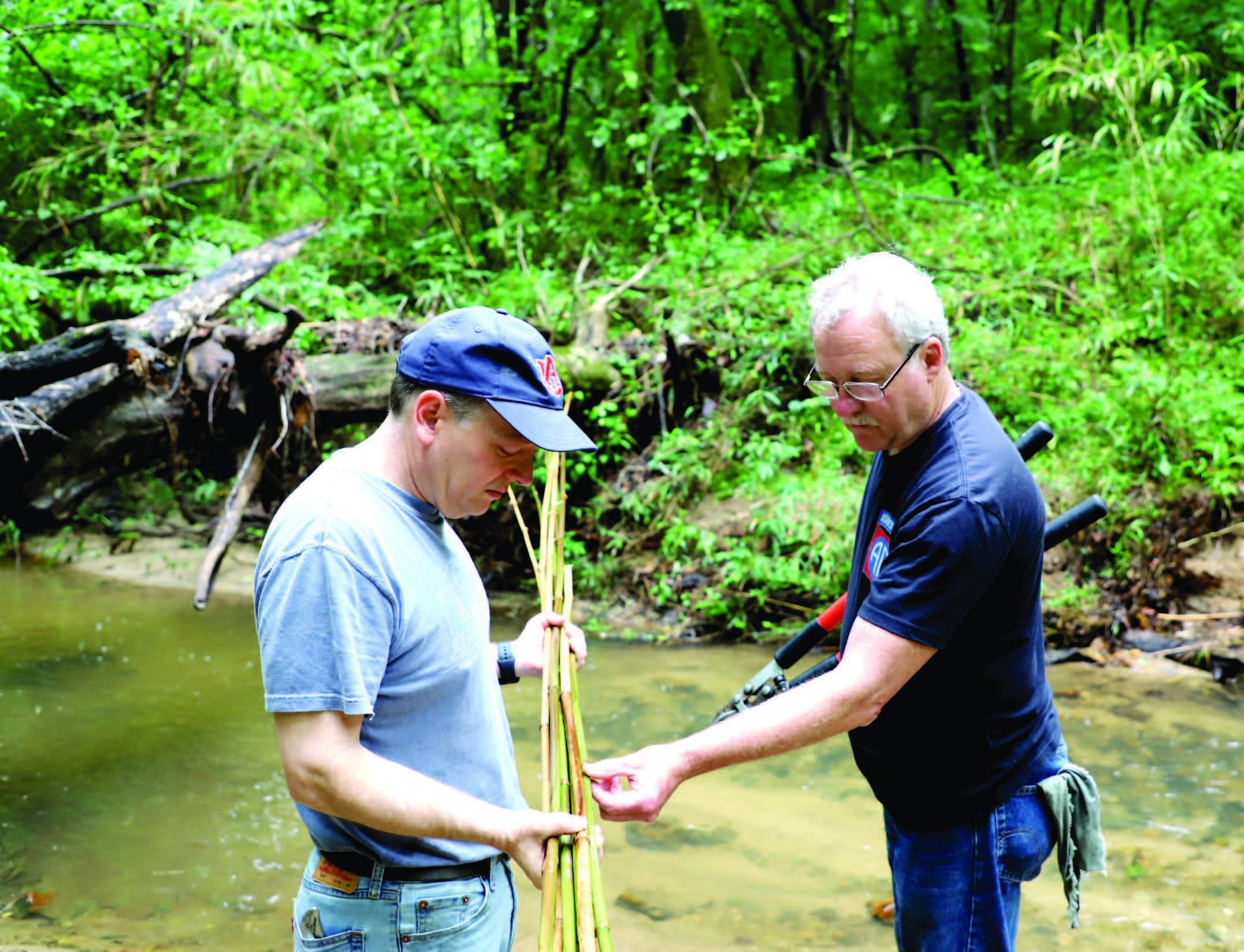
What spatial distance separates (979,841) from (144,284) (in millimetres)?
5338

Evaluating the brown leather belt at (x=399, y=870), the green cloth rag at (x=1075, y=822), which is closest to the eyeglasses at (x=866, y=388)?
the green cloth rag at (x=1075, y=822)

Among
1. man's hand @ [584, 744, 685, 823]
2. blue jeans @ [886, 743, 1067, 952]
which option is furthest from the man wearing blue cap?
blue jeans @ [886, 743, 1067, 952]

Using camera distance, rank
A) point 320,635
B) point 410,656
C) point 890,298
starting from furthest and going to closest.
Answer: point 890,298 < point 410,656 < point 320,635

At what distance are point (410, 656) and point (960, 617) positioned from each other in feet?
2.97

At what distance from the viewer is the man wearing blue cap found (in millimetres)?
1186

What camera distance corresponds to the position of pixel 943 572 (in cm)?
154

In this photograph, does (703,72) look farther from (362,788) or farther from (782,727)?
(362,788)

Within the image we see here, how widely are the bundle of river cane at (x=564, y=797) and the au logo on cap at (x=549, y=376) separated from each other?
2.23ft

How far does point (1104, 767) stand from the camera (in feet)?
12.7

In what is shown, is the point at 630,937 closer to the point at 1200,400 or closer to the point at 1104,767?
the point at 1104,767

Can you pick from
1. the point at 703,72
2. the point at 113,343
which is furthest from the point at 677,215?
the point at 113,343

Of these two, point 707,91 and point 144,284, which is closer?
point 144,284

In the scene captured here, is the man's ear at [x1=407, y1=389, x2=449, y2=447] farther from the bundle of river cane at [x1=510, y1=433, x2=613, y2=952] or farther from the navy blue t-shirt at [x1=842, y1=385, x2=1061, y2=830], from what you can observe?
the navy blue t-shirt at [x1=842, y1=385, x2=1061, y2=830]

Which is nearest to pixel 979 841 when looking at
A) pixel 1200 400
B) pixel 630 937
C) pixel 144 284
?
pixel 630 937
